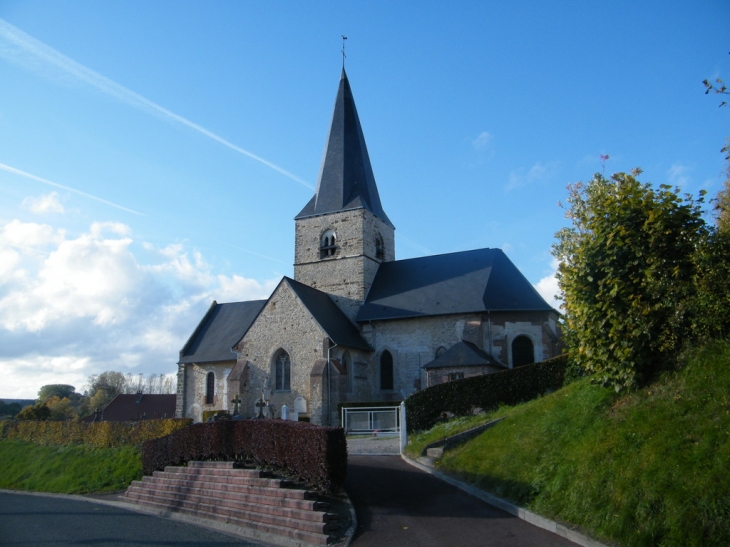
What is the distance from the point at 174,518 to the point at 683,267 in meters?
11.2

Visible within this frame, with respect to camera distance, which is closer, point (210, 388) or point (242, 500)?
point (242, 500)

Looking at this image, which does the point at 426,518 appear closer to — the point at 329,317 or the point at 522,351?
the point at 522,351

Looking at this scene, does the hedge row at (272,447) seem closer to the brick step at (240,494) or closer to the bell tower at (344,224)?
the brick step at (240,494)

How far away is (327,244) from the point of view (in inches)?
1340

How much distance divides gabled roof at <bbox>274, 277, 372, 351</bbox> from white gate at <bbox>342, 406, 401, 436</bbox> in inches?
249

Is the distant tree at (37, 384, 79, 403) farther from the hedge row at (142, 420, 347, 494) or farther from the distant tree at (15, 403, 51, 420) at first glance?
the hedge row at (142, 420, 347, 494)

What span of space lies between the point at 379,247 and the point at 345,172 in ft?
15.4

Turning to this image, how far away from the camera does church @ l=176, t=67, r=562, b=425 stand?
27422 millimetres

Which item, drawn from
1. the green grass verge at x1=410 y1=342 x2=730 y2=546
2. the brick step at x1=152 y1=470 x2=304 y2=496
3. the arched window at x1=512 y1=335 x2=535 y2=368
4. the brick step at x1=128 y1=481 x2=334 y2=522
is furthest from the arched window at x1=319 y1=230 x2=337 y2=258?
the green grass verge at x1=410 y1=342 x2=730 y2=546

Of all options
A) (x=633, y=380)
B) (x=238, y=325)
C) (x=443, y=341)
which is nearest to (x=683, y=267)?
(x=633, y=380)

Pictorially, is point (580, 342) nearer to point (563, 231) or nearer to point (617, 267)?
point (617, 267)

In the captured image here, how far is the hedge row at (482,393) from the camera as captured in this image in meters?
20.0

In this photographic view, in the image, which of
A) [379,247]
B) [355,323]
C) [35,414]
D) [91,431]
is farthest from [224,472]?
[35,414]

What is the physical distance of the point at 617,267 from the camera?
35.2 feet
